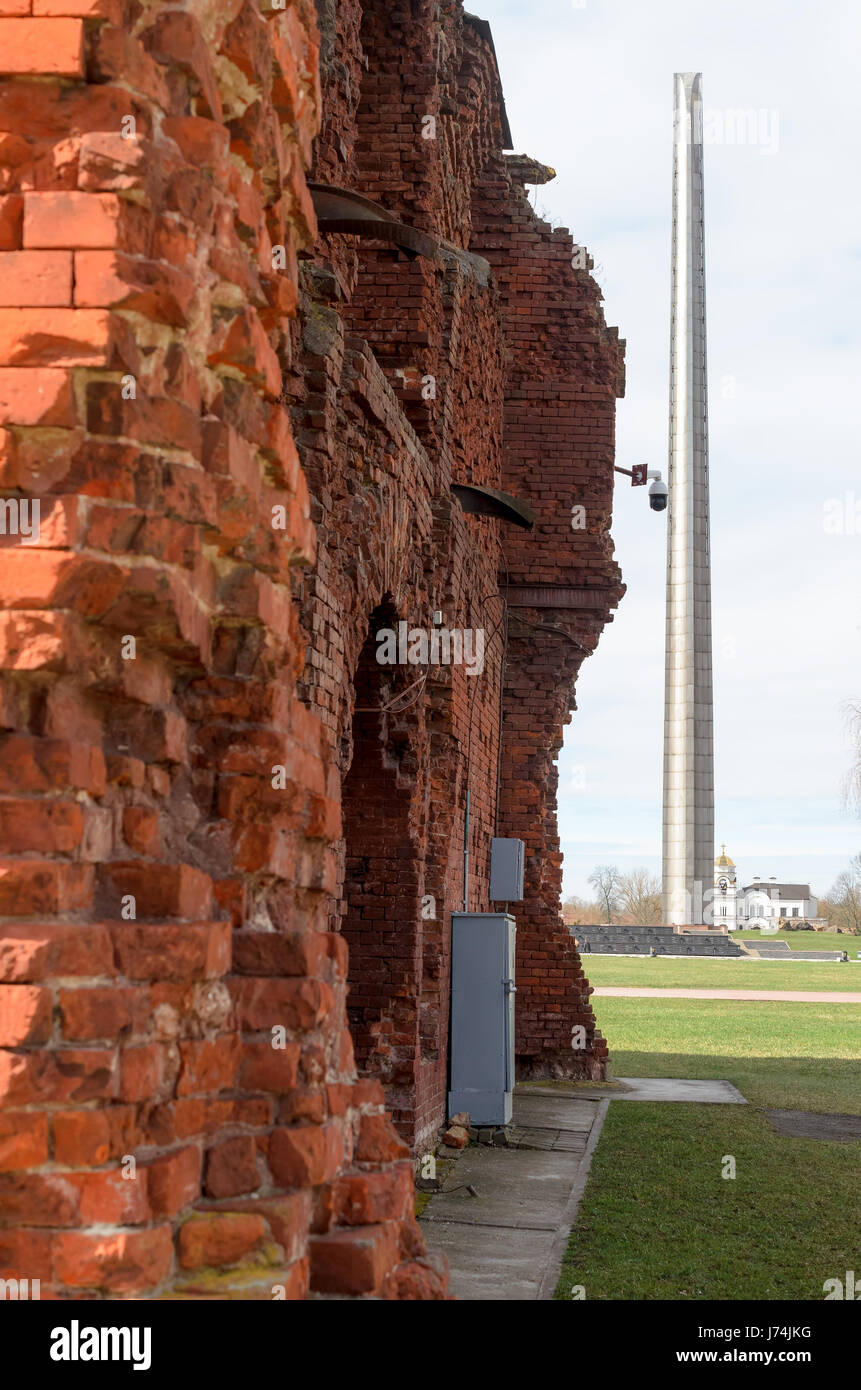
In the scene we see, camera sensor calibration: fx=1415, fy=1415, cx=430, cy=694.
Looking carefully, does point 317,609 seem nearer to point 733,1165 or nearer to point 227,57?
point 227,57

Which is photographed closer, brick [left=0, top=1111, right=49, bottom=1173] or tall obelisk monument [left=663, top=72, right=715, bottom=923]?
brick [left=0, top=1111, right=49, bottom=1173]

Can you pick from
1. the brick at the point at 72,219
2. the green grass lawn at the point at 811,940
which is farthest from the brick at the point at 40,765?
the green grass lawn at the point at 811,940

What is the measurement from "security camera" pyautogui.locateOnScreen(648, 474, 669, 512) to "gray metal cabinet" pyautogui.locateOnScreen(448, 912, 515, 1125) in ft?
26.2

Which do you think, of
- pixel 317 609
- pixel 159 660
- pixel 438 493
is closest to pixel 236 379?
pixel 159 660

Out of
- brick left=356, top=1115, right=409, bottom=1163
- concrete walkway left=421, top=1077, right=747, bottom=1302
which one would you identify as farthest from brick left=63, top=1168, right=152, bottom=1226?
concrete walkway left=421, top=1077, right=747, bottom=1302

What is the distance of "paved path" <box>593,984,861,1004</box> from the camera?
27.9m

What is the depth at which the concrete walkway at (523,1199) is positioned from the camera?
6488mm

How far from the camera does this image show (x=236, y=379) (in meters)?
2.60

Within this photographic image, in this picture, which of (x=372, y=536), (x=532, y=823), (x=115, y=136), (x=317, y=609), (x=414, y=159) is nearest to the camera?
(x=115, y=136)

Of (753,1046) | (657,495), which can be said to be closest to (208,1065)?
(657,495)

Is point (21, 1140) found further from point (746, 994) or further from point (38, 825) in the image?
point (746, 994)

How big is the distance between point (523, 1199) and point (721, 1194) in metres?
1.21

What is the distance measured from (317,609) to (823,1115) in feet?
27.0

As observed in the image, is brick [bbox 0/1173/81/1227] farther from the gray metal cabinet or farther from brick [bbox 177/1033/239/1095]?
the gray metal cabinet
